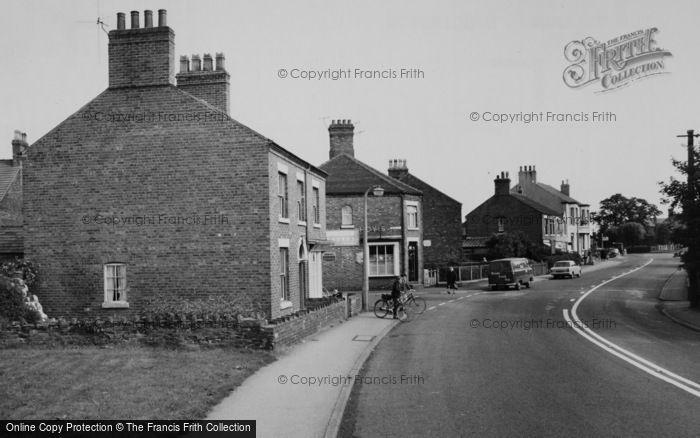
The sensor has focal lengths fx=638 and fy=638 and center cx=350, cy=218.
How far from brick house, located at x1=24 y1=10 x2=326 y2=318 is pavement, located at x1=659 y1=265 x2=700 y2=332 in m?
13.9

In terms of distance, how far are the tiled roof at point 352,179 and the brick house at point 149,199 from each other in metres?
20.2

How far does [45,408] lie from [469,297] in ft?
91.5

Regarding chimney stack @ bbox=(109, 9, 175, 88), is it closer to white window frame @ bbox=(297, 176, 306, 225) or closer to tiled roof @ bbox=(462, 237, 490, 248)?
white window frame @ bbox=(297, 176, 306, 225)

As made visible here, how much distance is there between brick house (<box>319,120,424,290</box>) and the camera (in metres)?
40.0

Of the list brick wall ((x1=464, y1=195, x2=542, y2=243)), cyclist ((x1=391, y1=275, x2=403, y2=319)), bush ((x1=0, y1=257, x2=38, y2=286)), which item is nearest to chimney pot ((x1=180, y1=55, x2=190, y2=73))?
bush ((x1=0, y1=257, x2=38, y2=286))

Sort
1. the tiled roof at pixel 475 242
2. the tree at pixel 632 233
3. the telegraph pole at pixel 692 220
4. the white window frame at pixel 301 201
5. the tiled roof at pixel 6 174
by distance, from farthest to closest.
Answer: the tree at pixel 632 233 < the tiled roof at pixel 475 242 < the tiled roof at pixel 6 174 < the telegraph pole at pixel 692 220 < the white window frame at pixel 301 201

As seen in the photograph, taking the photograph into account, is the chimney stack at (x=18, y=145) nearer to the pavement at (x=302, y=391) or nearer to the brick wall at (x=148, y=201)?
the brick wall at (x=148, y=201)

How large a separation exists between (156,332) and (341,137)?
104 ft

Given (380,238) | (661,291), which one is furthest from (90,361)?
(661,291)

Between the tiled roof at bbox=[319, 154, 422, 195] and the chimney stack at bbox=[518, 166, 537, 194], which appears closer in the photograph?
the tiled roof at bbox=[319, 154, 422, 195]

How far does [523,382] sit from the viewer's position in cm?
1150

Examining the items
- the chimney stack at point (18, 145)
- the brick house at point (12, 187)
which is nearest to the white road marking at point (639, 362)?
the brick house at point (12, 187)

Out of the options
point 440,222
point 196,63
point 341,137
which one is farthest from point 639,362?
point 440,222

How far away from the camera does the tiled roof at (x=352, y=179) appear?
132 ft
